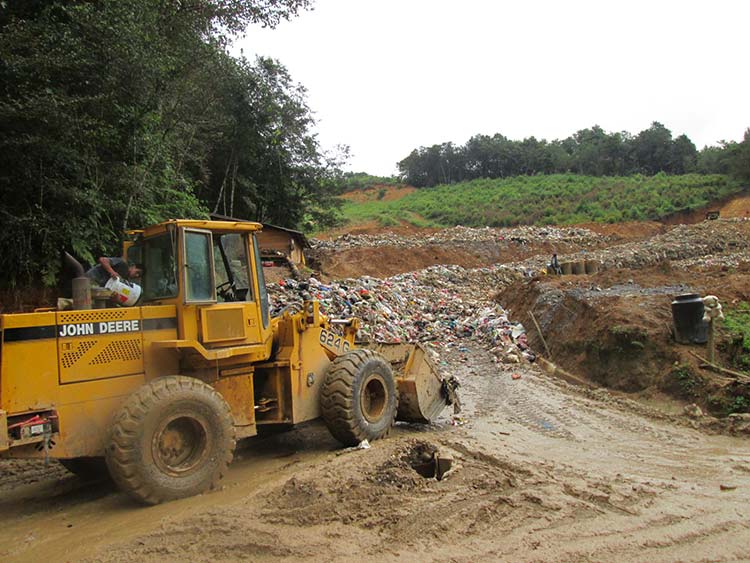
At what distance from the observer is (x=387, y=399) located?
6.44m

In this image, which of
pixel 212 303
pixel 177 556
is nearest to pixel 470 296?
pixel 212 303

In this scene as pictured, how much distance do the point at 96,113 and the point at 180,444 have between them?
23.7 feet

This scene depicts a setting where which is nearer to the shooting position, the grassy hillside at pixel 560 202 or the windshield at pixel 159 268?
the windshield at pixel 159 268

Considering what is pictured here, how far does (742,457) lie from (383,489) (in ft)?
12.4

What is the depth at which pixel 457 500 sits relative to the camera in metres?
4.44

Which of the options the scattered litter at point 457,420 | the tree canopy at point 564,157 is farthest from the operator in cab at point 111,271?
the tree canopy at point 564,157

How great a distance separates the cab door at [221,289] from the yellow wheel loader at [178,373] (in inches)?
0.4

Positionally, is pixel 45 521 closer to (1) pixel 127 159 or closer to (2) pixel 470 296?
(1) pixel 127 159

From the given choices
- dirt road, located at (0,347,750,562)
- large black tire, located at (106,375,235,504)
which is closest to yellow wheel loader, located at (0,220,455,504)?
large black tire, located at (106,375,235,504)

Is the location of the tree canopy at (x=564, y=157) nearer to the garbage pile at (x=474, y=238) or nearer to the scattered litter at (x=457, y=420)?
the garbage pile at (x=474, y=238)

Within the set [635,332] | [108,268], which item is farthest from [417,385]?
[635,332]

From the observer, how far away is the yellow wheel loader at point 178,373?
421 centimetres

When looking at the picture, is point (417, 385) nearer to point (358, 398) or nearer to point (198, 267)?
point (358, 398)

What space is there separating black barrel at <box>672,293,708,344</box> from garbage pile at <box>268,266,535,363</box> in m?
3.01
